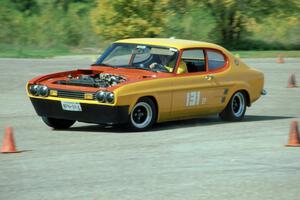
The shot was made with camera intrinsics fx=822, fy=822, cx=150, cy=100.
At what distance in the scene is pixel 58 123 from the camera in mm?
14234

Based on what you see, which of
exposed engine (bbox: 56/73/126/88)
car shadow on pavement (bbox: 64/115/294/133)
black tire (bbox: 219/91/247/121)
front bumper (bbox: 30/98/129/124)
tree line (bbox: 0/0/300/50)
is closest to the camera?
front bumper (bbox: 30/98/129/124)

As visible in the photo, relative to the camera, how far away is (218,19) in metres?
44.0

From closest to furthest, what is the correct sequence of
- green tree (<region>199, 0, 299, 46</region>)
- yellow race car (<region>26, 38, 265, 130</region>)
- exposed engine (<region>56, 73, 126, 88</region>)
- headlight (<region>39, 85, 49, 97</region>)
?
yellow race car (<region>26, 38, 265, 130</region>), exposed engine (<region>56, 73, 126, 88</region>), headlight (<region>39, 85, 49, 97</region>), green tree (<region>199, 0, 299, 46</region>)

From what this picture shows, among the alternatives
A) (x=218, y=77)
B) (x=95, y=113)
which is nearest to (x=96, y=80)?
(x=95, y=113)

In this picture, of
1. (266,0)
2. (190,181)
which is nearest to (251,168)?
(190,181)

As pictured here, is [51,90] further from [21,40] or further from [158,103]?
[21,40]

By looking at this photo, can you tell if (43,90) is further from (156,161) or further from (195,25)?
(195,25)

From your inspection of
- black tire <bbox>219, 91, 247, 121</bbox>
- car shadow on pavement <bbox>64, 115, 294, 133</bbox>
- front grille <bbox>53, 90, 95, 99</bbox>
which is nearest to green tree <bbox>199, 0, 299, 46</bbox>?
car shadow on pavement <bbox>64, 115, 294, 133</bbox>

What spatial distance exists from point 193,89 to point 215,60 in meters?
1.22

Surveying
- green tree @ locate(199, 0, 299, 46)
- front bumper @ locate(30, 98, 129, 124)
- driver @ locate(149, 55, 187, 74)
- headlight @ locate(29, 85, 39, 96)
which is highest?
green tree @ locate(199, 0, 299, 46)

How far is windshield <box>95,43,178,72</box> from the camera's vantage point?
1438cm

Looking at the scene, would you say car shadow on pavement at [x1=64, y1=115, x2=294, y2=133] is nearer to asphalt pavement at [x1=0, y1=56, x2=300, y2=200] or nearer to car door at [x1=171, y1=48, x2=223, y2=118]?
asphalt pavement at [x1=0, y1=56, x2=300, y2=200]

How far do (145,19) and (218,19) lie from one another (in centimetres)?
520

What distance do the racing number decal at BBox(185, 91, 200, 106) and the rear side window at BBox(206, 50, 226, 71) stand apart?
2.60ft
